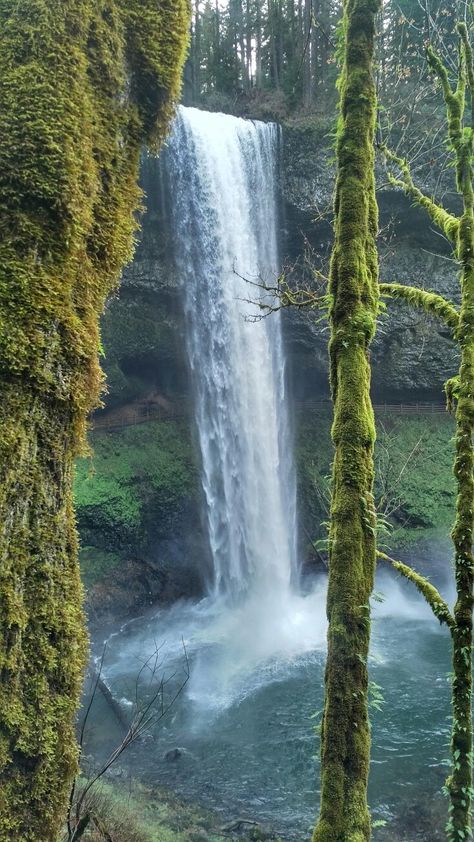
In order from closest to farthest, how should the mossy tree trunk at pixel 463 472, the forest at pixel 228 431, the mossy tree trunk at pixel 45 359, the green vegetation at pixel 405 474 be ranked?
the mossy tree trunk at pixel 45 359 → the forest at pixel 228 431 → the mossy tree trunk at pixel 463 472 → the green vegetation at pixel 405 474

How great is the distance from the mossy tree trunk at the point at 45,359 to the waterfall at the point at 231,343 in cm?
1518

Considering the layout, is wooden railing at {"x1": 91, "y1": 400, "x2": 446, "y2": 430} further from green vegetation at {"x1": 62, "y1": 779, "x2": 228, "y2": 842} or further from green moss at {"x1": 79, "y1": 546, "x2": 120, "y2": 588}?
green vegetation at {"x1": 62, "y1": 779, "x2": 228, "y2": 842}

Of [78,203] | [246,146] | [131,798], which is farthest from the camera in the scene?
[246,146]

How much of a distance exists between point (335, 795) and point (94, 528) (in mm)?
14456

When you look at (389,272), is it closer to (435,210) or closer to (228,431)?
(228,431)

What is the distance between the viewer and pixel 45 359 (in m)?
1.98

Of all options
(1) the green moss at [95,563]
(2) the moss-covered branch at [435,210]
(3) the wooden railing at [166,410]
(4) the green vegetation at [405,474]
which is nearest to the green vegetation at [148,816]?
(2) the moss-covered branch at [435,210]

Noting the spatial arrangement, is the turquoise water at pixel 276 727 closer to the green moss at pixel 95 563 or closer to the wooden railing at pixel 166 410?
the green moss at pixel 95 563

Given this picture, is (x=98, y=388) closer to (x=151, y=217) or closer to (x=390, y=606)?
(x=390, y=606)

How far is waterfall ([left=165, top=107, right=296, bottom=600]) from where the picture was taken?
17.0 metres

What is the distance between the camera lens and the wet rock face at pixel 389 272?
18.4 metres

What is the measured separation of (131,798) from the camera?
8086 mm

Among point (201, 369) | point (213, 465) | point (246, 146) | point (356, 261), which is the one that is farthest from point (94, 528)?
point (356, 261)

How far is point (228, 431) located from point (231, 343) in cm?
273
